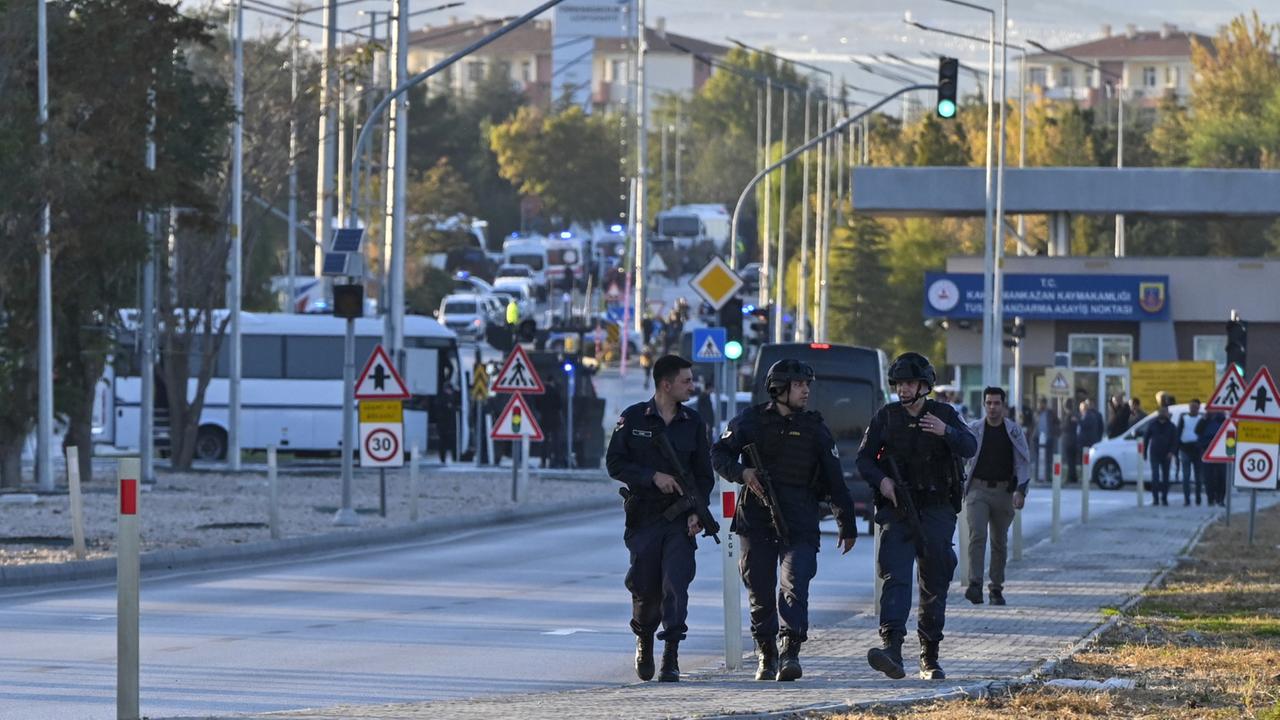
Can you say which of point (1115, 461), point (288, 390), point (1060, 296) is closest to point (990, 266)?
point (1060, 296)

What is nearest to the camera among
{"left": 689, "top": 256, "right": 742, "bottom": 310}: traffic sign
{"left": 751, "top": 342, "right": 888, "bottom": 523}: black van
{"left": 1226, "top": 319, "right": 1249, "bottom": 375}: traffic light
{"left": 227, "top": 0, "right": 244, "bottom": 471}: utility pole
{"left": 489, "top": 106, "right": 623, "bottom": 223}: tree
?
{"left": 751, "top": 342, "right": 888, "bottom": 523}: black van

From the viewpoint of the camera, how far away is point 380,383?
27203 mm

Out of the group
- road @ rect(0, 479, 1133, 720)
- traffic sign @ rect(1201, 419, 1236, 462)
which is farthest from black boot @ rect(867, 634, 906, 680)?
traffic sign @ rect(1201, 419, 1236, 462)

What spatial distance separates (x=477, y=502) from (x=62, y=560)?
12.7m

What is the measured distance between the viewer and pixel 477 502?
33.8 m

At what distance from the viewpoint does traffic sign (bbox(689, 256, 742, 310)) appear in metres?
33.2

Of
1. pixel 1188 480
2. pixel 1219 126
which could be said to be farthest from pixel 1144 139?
pixel 1188 480

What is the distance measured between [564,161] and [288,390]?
83.8m

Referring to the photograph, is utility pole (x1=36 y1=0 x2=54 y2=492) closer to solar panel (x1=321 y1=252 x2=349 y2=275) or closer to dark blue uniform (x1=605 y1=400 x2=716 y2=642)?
solar panel (x1=321 y1=252 x2=349 y2=275)

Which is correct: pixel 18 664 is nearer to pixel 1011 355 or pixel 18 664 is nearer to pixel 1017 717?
pixel 1017 717

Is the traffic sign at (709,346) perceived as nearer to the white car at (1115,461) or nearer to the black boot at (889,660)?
the white car at (1115,461)

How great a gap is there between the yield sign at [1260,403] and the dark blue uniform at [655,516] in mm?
14438

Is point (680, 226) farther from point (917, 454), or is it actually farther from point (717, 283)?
point (917, 454)

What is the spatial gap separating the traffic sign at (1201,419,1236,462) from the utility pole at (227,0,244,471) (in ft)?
60.1
